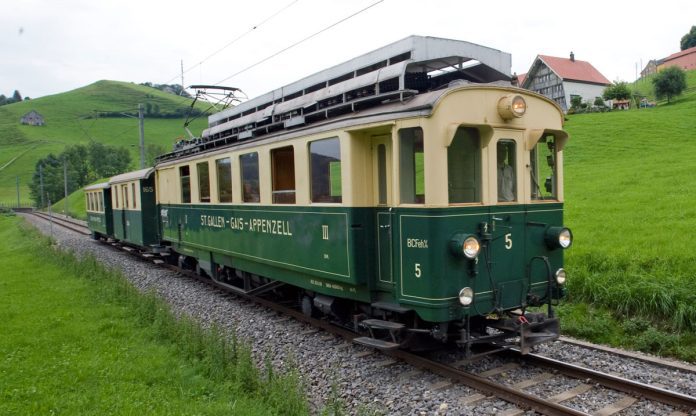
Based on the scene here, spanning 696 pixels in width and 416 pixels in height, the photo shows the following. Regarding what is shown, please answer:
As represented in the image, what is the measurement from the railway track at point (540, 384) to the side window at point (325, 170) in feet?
7.12

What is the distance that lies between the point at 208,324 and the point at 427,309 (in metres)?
4.61

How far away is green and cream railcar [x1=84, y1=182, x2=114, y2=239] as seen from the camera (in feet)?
→ 70.0

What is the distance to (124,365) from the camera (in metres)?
6.15

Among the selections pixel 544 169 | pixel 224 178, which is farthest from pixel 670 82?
pixel 224 178

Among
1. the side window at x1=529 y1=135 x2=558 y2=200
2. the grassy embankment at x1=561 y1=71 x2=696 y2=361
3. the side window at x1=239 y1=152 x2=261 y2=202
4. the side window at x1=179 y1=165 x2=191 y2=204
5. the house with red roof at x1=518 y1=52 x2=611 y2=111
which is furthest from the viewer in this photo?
the house with red roof at x1=518 y1=52 x2=611 y2=111

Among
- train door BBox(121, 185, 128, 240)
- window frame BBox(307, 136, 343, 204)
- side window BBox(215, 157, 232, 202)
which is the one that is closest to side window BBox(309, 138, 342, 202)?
window frame BBox(307, 136, 343, 204)

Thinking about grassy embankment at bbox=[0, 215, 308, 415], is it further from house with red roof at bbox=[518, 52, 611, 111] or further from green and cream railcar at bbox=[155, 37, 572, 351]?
house with red roof at bbox=[518, 52, 611, 111]

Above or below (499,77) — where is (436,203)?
below

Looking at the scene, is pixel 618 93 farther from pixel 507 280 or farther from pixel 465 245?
pixel 465 245

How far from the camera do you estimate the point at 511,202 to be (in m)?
6.34

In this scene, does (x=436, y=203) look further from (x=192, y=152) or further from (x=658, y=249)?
(x=192, y=152)

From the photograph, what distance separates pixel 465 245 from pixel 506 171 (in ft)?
4.13

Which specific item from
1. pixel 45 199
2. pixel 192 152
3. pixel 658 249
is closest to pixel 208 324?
pixel 192 152

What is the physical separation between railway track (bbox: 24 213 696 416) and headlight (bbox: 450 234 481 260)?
1.17 metres
